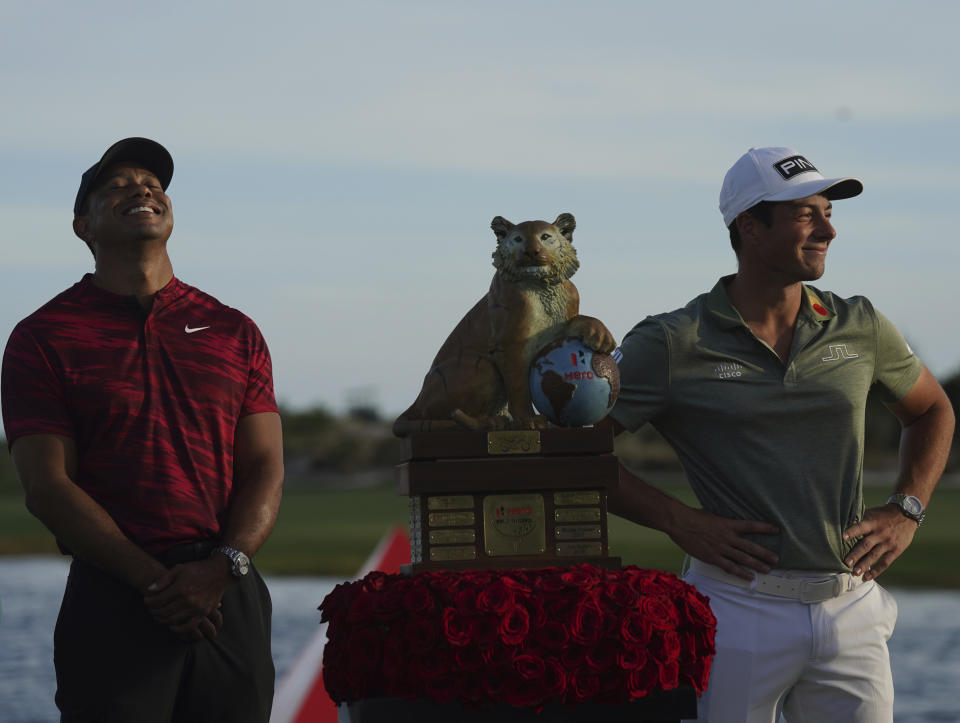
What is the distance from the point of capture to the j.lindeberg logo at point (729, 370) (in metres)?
3.94

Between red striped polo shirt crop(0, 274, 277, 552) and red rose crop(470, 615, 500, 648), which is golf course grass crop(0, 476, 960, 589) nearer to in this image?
red striped polo shirt crop(0, 274, 277, 552)

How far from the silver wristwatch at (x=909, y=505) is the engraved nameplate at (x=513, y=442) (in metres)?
1.24

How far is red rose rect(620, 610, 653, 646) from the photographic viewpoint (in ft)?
10.6

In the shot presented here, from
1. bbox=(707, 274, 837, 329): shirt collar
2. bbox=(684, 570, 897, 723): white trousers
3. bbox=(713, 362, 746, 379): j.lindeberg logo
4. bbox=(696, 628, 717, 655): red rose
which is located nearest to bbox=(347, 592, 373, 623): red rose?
bbox=(696, 628, 717, 655): red rose

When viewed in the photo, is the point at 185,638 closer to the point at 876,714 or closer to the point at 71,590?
the point at 71,590

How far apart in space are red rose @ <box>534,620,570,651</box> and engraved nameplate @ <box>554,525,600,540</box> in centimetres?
35

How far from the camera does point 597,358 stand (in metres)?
3.55

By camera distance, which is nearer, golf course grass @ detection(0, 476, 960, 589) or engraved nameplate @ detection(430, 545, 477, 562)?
engraved nameplate @ detection(430, 545, 477, 562)

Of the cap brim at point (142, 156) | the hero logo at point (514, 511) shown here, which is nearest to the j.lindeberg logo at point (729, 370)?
the hero logo at point (514, 511)

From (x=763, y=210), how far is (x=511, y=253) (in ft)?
2.58

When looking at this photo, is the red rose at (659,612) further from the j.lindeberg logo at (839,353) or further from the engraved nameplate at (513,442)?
the j.lindeberg logo at (839,353)

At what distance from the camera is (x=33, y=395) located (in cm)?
353

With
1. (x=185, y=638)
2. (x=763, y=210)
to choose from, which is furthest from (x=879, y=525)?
(x=185, y=638)

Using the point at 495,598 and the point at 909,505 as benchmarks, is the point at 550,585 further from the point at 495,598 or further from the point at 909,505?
the point at 909,505
